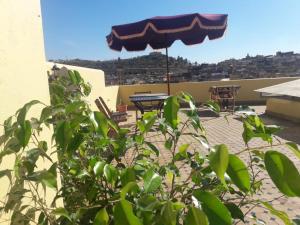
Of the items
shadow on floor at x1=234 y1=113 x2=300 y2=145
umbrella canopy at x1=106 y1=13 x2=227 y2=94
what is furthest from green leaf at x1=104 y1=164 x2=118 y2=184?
umbrella canopy at x1=106 y1=13 x2=227 y2=94

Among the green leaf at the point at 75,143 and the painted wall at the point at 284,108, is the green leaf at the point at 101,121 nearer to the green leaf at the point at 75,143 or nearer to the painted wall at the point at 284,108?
the green leaf at the point at 75,143

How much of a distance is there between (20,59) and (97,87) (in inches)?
318

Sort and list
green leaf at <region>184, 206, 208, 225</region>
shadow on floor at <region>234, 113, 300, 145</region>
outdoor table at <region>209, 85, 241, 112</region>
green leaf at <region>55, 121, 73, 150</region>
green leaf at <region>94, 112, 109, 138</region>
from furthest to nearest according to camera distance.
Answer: outdoor table at <region>209, 85, 241, 112</region>, shadow on floor at <region>234, 113, 300, 145</region>, green leaf at <region>94, 112, 109, 138</region>, green leaf at <region>55, 121, 73, 150</region>, green leaf at <region>184, 206, 208, 225</region>

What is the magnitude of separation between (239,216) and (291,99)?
850cm

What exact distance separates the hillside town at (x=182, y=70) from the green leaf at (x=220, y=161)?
12.1 m

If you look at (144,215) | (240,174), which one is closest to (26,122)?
(144,215)

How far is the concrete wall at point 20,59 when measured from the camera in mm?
1371

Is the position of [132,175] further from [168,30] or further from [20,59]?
[168,30]

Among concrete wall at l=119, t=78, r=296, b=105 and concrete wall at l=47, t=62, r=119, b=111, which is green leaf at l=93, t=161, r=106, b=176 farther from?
concrete wall at l=119, t=78, r=296, b=105

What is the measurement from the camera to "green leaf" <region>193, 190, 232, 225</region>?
75 cm

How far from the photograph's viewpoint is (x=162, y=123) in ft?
4.23

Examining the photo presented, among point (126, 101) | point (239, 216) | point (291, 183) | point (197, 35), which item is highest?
point (197, 35)

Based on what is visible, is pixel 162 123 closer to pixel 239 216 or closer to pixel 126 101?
pixel 239 216

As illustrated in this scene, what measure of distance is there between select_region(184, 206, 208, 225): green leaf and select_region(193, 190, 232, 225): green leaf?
5cm
